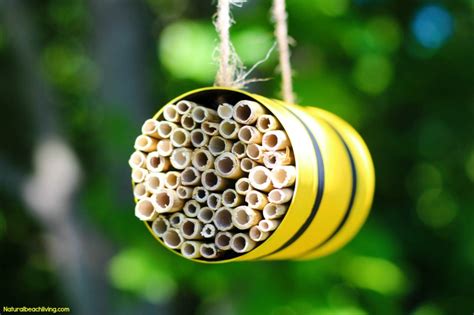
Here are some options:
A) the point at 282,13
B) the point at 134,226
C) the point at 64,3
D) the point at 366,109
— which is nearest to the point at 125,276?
the point at 134,226

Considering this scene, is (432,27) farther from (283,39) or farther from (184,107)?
(184,107)

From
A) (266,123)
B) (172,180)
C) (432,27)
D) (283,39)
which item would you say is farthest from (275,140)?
(432,27)

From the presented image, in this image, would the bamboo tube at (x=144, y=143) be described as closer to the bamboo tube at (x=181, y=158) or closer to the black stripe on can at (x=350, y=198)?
the bamboo tube at (x=181, y=158)

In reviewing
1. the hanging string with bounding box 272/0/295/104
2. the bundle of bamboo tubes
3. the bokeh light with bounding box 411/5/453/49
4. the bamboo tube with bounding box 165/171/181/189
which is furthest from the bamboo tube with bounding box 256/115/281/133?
the bokeh light with bounding box 411/5/453/49

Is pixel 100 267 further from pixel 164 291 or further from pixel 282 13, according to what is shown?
pixel 282 13

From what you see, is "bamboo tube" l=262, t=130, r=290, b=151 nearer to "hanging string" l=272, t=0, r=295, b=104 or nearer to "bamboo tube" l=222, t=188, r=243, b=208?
"bamboo tube" l=222, t=188, r=243, b=208
